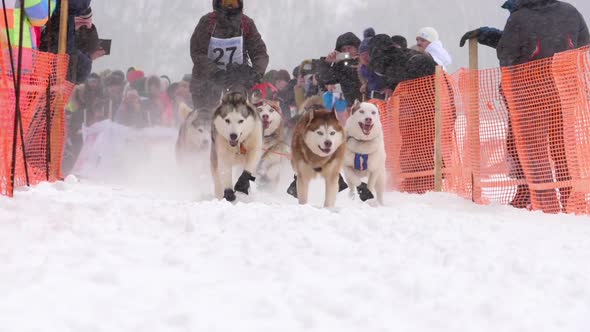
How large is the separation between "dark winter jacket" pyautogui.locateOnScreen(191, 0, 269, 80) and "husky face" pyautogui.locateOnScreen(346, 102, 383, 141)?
1.05 meters

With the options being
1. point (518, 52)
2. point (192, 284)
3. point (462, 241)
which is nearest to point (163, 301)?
point (192, 284)

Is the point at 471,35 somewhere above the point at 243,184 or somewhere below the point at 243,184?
above

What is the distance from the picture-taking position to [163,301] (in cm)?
204

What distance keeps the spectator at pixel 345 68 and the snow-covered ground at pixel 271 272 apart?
5.26 m

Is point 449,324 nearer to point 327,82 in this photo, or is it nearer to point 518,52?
point 518,52

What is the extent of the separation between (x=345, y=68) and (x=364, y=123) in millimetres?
3196

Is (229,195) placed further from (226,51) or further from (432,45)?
(432,45)

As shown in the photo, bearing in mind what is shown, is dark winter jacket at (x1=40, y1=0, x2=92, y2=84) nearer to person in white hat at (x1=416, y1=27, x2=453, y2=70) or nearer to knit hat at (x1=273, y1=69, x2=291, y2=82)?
person in white hat at (x1=416, y1=27, x2=453, y2=70)

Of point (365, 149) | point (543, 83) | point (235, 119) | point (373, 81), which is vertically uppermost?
point (373, 81)

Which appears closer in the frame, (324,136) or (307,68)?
(324,136)

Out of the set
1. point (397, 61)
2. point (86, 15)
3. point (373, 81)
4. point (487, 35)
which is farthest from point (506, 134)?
point (86, 15)

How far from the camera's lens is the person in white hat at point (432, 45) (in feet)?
24.7

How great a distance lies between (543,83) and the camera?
17.0ft

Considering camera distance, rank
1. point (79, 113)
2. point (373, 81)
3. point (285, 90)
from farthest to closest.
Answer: point (285, 90) → point (79, 113) → point (373, 81)
